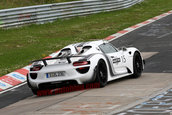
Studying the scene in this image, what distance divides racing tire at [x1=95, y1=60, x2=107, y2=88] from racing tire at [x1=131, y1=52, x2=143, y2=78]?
A: 1.54 m

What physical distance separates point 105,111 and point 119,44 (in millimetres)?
12328

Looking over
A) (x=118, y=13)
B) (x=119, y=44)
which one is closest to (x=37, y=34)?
(x=119, y=44)

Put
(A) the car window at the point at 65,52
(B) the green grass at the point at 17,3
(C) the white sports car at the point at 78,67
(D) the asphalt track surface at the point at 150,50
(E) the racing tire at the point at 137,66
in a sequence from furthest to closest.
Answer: (B) the green grass at the point at 17,3, (E) the racing tire at the point at 137,66, (A) the car window at the point at 65,52, (D) the asphalt track surface at the point at 150,50, (C) the white sports car at the point at 78,67

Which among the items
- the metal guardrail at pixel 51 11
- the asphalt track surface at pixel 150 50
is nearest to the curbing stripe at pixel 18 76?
the asphalt track surface at pixel 150 50

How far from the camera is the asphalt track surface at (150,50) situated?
12.6m

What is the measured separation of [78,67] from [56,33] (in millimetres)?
13050

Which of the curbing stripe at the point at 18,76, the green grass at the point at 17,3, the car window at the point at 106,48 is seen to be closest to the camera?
the car window at the point at 106,48

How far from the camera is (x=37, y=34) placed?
2456 cm

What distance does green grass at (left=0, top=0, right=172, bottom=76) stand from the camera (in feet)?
62.5

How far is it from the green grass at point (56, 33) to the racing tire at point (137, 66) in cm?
468

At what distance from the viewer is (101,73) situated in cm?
1241

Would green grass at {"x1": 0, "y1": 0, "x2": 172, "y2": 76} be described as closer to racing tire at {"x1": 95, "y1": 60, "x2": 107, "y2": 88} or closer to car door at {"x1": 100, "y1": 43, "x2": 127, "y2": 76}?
car door at {"x1": 100, "y1": 43, "x2": 127, "y2": 76}

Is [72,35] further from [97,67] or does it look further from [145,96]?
[145,96]

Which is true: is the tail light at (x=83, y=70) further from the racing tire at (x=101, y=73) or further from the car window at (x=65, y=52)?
the car window at (x=65, y=52)
